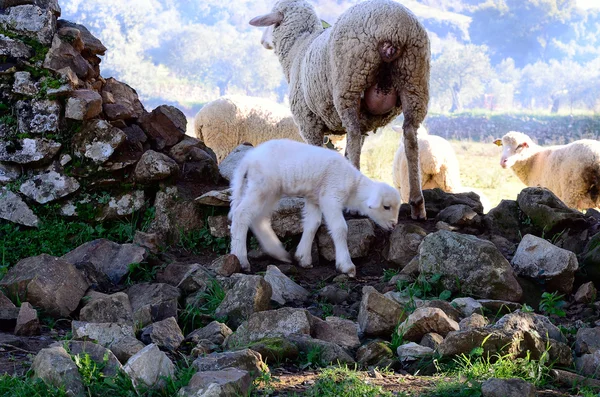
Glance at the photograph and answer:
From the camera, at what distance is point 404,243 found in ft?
19.4

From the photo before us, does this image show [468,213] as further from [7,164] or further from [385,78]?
[7,164]

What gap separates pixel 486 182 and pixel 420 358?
14.8m

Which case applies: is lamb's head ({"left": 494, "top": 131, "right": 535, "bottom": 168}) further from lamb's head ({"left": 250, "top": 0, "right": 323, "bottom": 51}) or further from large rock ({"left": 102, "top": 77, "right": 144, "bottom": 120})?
large rock ({"left": 102, "top": 77, "right": 144, "bottom": 120})

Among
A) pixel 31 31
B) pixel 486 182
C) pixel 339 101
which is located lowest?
pixel 486 182

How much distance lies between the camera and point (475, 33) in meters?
64.1

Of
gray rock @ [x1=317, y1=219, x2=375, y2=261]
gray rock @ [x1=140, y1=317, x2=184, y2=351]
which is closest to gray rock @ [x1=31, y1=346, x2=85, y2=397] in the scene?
gray rock @ [x1=140, y1=317, x2=184, y2=351]

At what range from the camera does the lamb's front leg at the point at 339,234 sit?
228 inches

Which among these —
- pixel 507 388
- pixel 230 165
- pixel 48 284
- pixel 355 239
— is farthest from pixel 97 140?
pixel 507 388

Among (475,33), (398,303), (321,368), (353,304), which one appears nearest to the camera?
(321,368)

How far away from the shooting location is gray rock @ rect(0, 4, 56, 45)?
6.90 meters

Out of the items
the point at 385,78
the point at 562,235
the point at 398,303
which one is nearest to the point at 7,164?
the point at 385,78

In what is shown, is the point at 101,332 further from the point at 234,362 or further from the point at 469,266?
the point at 469,266

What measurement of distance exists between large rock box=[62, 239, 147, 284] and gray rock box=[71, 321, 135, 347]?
1.49 meters

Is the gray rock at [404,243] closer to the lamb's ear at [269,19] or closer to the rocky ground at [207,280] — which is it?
the rocky ground at [207,280]
